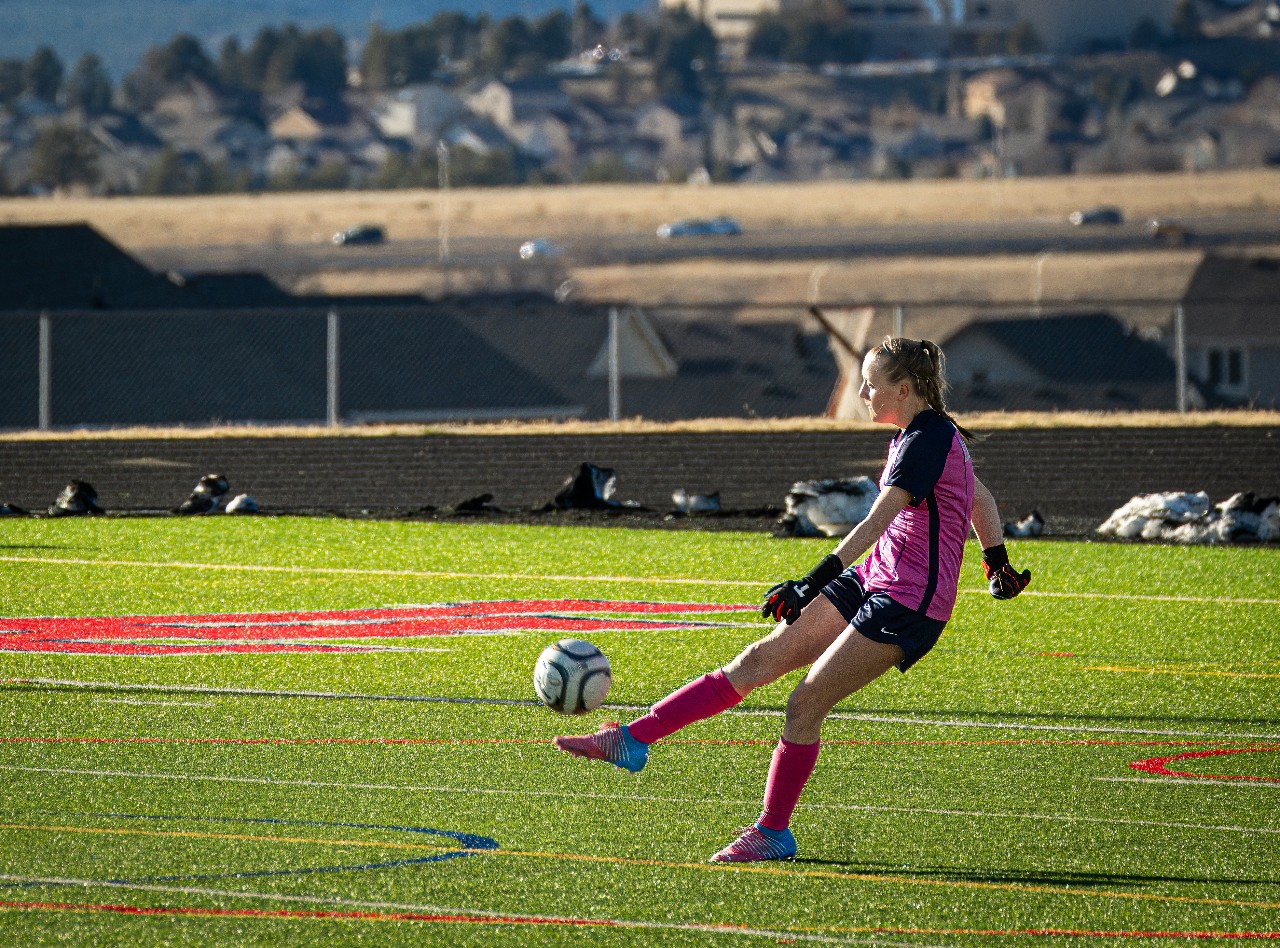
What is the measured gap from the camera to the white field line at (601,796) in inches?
322

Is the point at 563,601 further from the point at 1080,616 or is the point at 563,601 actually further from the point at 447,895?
the point at 447,895

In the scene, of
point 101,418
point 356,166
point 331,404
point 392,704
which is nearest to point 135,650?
point 392,704

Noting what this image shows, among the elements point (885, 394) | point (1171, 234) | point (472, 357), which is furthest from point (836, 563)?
point (1171, 234)

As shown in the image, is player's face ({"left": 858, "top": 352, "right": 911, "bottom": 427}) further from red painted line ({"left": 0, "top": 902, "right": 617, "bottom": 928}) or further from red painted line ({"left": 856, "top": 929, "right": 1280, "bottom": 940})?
red painted line ({"left": 0, "top": 902, "right": 617, "bottom": 928})

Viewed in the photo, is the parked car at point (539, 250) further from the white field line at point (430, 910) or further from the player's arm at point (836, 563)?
the white field line at point (430, 910)

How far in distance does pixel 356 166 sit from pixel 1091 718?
193m

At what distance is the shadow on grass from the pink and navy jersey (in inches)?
37.4

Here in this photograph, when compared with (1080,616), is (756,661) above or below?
above

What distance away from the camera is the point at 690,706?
7.80 meters

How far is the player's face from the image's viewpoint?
7668mm

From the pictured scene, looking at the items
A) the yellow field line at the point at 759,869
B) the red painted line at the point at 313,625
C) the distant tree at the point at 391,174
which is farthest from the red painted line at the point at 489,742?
the distant tree at the point at 391,174

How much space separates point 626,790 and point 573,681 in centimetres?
56

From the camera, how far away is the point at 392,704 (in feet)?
35.7

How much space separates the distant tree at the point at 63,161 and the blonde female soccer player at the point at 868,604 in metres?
147
